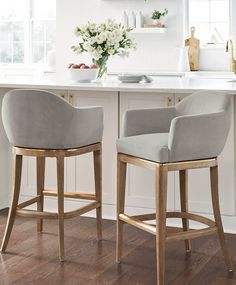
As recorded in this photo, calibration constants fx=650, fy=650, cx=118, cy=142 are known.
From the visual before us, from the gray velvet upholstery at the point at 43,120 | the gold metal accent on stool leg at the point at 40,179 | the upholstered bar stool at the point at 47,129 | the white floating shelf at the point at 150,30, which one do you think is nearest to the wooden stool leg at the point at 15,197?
the upholstered bar stool at the point at 47,129

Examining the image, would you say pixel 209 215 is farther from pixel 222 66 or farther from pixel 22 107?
pixel 222 66

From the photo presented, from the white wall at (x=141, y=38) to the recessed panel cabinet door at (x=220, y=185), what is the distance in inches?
118

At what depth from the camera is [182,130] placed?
127 inches

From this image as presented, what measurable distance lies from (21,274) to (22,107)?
2.98ft

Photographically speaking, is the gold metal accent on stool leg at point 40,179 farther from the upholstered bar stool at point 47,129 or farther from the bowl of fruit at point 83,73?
the bowl of fruit at point 83,73

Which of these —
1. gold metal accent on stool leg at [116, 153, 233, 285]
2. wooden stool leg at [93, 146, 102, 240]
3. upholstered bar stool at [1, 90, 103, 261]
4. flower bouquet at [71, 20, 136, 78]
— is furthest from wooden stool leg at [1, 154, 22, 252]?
flower bouquet at [71, 20, 136, 78]

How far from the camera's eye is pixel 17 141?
3676 mm

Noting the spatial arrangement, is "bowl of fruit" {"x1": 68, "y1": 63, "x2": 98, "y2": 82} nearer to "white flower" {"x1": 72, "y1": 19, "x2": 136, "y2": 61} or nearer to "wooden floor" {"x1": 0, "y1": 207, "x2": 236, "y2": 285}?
"white flower" {"x1": 72, "y1": 19, "x2": 136, "y2": 61}

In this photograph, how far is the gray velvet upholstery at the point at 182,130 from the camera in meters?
3.23

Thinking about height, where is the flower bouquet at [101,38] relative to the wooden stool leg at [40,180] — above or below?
above

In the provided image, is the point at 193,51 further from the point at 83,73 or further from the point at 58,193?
the point at 58,193

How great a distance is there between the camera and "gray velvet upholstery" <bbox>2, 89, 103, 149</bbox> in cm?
355

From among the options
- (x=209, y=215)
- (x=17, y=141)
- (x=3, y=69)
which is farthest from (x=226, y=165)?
(x=3, y=69)

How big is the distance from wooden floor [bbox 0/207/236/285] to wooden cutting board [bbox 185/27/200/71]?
318 cm
